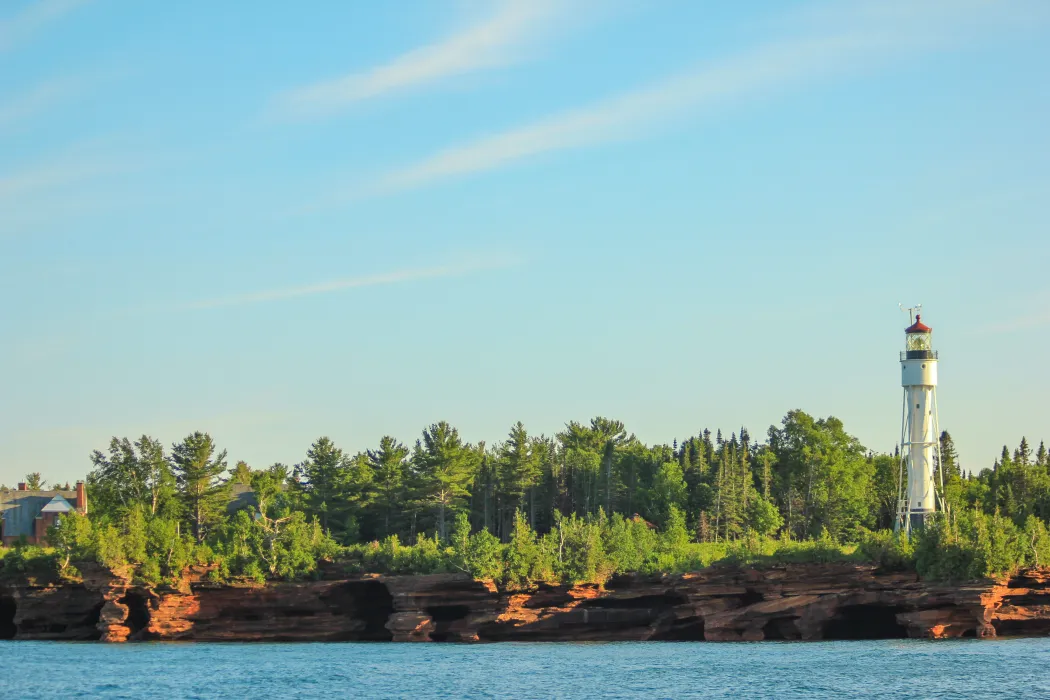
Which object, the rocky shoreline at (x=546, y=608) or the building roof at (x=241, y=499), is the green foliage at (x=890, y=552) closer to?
the rocky shoreline at (x=546, y=608)

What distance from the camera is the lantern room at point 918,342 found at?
88.6m

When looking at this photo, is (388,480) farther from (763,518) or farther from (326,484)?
(763,518)

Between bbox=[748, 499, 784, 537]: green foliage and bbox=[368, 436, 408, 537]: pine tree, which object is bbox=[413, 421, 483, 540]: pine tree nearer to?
bbox=[368, 436, 408, 537]: pine tree

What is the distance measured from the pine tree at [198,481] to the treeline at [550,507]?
11 centimetres

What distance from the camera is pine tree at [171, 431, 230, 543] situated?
10069cm

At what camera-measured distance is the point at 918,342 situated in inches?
3519

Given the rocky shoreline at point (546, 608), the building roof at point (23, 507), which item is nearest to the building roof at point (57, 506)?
the building roof at point (23, 507)

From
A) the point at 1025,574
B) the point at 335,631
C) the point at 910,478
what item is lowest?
the point at 335,631

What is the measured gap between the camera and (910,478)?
8775cm

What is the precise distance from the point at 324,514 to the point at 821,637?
44533mm

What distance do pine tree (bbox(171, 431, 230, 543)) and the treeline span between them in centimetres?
11

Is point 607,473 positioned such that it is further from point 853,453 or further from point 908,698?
point 908,698

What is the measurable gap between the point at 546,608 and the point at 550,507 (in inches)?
1423

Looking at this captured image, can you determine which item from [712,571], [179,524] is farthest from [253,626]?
[712,571]
